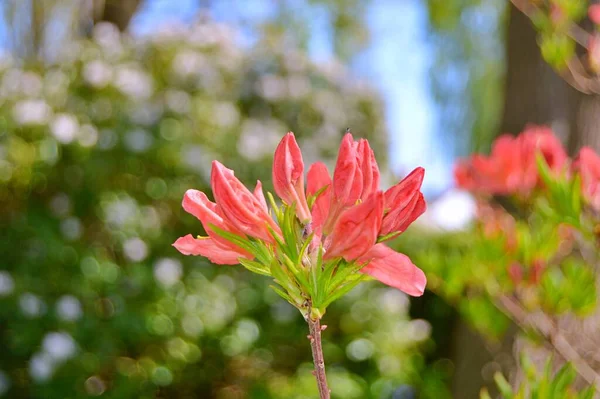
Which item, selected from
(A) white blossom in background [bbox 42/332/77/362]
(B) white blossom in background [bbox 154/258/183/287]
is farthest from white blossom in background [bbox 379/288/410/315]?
(A) white blossom in background [bbox 42/332/77/362]

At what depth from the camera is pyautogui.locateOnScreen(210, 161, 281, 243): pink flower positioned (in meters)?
0.48

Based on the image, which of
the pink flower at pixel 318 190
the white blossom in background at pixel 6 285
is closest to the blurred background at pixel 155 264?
the white blossom in background at pixel 6 285

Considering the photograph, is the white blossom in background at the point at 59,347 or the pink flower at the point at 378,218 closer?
the pink flower at the point at 378,218

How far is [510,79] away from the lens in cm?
245

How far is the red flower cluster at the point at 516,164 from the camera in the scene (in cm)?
110

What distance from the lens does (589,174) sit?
856 millimetres

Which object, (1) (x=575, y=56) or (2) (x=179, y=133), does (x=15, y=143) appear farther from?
(1) (x=575, y=56)

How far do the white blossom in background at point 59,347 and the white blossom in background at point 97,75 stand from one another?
1313 mm

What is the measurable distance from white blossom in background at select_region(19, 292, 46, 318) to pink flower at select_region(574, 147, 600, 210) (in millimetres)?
2267

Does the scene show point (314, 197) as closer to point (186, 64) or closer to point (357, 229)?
point (357, 229)

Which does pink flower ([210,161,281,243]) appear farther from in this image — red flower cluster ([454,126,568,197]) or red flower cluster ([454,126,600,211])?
red flower cluster ([454,126,568,197])

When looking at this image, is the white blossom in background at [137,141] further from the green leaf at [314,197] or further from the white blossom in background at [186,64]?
the green leaf at [314,197]

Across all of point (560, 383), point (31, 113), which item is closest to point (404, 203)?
point (560, 383)

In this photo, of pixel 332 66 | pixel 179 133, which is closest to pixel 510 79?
pixel 179 133
